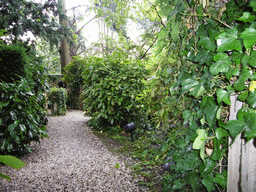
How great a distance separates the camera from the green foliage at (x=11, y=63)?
2352mm

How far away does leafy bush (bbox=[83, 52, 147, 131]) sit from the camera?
333 centimetres

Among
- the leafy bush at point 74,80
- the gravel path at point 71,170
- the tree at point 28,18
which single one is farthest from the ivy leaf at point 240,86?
the leafy bush at point 74,80

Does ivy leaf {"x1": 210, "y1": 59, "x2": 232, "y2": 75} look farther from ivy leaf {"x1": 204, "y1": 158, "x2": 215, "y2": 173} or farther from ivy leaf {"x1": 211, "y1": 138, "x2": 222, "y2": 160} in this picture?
ivy leaf {"x1": 204, "y1": 158, "x2": 215, "y2": 173}

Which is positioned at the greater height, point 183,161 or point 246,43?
point 246,43

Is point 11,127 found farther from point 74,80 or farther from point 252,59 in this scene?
point 74,80

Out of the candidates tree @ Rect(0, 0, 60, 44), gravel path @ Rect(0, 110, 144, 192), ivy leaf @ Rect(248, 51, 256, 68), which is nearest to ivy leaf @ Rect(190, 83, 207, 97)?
ivy leaf @ Rect(248, 51, 256, 68)

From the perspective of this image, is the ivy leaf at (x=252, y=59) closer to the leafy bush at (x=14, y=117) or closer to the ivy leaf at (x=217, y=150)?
the ivy leaf at (x=217, y=150)

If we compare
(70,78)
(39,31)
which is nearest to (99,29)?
(70,78)

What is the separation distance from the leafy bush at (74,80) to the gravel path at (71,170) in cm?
393

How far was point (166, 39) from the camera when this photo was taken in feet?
3.85

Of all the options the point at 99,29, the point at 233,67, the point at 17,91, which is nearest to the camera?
the point at 233,67

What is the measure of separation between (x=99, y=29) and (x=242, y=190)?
343 inches

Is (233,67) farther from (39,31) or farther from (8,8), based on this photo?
(39,31)

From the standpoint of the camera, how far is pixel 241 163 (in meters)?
0.83
